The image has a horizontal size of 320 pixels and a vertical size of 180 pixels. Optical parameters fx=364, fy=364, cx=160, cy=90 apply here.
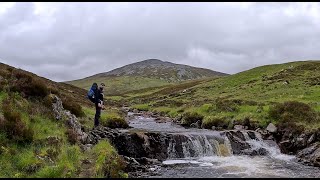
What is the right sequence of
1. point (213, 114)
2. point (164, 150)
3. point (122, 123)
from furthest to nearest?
point (213, 114) → point (122, 123) → point (164, 150)

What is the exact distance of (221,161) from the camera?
2567 cm

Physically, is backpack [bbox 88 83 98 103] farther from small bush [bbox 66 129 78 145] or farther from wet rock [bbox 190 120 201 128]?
wet rock [bbox 190 120 201 128]

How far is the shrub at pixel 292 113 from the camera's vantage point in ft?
105

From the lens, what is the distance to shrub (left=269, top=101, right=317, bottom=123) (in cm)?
3195

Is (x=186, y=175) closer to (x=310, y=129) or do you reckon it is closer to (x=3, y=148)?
(x=3, y=148)

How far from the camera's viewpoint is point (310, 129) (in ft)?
94.7

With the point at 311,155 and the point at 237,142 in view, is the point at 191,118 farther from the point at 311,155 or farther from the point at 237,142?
the point at 311,155

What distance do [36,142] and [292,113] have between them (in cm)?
2301

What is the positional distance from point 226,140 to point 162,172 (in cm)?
999

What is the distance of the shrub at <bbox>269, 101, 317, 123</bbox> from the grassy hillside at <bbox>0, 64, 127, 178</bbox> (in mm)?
17698

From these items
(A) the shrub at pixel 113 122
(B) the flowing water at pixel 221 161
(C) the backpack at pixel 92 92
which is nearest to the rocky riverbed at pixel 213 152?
(B) the flowing water at pixel 221 161

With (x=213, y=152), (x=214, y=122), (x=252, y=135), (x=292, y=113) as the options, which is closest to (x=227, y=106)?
(x=214, y=122)

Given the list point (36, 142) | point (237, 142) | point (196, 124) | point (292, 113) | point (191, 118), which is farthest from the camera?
point (191, 118)

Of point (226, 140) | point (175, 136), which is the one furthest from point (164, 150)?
point (226, 140)
